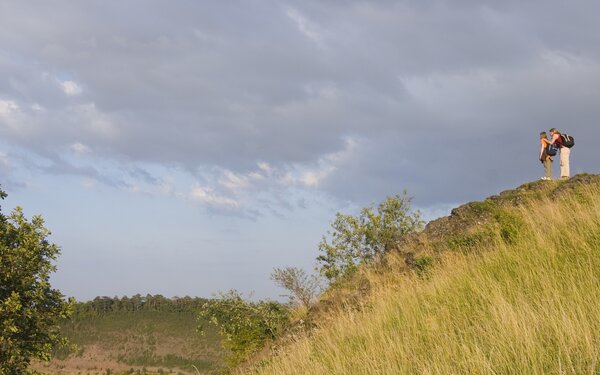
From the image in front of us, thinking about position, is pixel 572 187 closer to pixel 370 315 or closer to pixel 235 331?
pixel 370 315

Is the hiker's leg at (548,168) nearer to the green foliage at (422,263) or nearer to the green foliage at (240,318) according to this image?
the green foliage at (422,263)

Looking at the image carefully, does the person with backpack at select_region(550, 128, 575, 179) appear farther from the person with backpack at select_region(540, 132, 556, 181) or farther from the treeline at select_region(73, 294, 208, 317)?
the treeline at select_region(73, 294, 208, 317)

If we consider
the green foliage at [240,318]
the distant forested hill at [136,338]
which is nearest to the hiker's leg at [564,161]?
the green foliage at [240,318]

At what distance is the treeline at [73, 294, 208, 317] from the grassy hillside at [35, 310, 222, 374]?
212 cm

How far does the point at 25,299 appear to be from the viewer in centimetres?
2066

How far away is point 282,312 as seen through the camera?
108 ft

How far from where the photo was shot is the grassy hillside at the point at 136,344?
511 feet

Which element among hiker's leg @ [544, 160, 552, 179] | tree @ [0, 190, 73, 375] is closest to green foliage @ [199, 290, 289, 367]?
tree @ [0, 190, 73, 375]

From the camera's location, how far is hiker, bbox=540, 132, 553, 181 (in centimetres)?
2042

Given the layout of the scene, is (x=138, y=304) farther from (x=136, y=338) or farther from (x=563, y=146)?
(x=563, y=146)

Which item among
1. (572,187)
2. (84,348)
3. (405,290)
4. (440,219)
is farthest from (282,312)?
(84,348)

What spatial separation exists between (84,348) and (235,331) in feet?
501

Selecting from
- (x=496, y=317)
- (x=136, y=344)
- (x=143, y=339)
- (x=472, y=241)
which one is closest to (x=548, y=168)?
(x=472, y=241)

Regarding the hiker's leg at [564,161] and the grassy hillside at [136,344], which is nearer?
the hiker's leg at [564,161]
